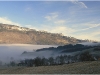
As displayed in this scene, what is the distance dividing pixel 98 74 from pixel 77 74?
15.3 feet

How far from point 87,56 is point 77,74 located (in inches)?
4786

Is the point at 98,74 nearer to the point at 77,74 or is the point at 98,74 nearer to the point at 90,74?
the point at 90,74

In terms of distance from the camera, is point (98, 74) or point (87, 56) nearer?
point (98, 74)

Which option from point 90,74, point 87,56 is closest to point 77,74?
point 90,74

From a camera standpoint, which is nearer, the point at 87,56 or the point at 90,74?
the point at 90,74

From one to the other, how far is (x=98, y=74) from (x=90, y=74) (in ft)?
6.12

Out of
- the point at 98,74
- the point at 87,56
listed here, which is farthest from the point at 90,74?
the point at 87,56

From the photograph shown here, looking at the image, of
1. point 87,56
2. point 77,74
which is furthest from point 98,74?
point 87,56

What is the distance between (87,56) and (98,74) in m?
123

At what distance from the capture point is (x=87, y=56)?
16225cm

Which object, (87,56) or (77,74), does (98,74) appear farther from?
(87,56)

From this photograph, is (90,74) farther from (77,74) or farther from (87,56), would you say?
(87,56)

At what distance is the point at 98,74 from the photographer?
41.4 m

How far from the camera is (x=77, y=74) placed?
4350cm
